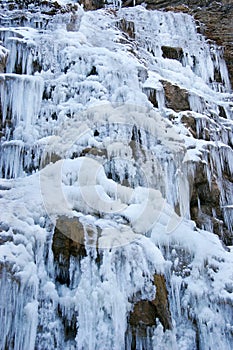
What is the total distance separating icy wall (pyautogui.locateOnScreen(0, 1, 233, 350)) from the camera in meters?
4.28

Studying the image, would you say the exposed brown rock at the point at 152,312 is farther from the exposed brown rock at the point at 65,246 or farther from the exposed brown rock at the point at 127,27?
the exposed brown rock at the point at 127,27

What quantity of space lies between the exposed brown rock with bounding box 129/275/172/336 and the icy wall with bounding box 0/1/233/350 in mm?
14

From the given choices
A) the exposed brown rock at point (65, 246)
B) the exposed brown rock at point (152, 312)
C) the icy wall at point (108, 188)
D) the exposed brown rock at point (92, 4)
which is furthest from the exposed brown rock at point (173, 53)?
the exposed brown rock at point (152, 312)

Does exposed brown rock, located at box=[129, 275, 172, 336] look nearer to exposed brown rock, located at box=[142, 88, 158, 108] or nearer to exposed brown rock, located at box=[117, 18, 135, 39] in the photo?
exposed brown rock, located at box=[142, 88, 158, 108]

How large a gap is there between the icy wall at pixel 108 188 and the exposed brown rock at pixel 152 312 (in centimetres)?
1

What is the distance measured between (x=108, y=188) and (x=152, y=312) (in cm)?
183

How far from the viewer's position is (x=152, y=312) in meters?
4.42

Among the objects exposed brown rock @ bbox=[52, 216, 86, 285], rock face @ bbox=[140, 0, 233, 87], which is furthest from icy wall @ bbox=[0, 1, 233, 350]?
rock face @ bbox=[140, 0, 233, 87]

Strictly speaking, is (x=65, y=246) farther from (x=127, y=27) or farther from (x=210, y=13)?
(x=210, y=13)

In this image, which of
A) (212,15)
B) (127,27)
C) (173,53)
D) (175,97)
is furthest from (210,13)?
(175,97)

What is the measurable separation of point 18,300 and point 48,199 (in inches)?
54.0

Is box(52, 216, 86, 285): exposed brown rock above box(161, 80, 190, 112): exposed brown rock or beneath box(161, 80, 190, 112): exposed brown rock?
beneath

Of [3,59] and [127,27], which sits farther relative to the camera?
[127,27]

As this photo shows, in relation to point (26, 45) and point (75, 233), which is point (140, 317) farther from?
point (26, 45)
